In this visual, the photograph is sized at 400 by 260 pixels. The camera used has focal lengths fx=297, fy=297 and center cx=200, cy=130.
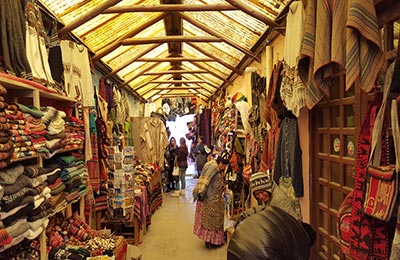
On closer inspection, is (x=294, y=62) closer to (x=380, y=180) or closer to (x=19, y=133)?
(x=380, y=180)

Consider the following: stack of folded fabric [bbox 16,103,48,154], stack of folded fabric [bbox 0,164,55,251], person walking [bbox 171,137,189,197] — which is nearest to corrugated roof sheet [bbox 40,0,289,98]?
stack of folded fabric [bbox 16,103,48,154]

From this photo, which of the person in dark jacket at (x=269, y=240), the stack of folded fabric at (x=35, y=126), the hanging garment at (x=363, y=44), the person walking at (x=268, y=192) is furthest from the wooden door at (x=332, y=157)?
the stack of folded fabric at (x=35, y=126)

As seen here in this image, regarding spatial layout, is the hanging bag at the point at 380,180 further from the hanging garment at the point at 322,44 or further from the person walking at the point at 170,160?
the person walking at the point at 170,160

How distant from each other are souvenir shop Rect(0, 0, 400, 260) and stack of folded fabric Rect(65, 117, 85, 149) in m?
0.02

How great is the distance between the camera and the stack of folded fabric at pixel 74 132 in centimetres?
270

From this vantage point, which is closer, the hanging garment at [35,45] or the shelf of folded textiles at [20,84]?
the shelf of folded textiles at [20,84]

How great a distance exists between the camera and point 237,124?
504 centimetres

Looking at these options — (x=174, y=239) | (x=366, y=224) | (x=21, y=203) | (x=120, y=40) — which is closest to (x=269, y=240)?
(x=366, y=224)

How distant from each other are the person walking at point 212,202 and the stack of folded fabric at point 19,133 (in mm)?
2960

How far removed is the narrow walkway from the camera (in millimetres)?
4297

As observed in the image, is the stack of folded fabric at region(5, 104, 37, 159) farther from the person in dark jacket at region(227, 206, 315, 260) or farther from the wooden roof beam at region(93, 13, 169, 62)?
the wooden roof beam at region(93, 13, 169, 62)

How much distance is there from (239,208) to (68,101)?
123 inches

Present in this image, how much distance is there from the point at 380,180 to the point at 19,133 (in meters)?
1.88

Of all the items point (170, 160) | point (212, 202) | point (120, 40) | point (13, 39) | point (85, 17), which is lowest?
point (212, 202)
